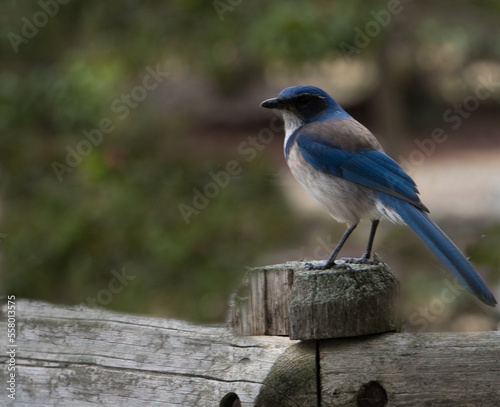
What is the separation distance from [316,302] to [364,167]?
1166 millimetres

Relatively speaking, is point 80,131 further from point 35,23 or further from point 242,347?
point 242,347

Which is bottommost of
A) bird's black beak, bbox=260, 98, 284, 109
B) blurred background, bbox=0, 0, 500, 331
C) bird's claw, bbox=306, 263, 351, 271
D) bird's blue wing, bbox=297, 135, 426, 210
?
bird's claw, bbox=306, 263, 351, 271

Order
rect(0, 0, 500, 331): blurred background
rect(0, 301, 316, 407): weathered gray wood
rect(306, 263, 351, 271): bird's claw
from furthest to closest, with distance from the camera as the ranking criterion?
rect(0, 0, 500, 331): blurred background
rect(306, 263, 351, 271): bird's claw
rect(0, 301, 316, 407): weathered gray wood

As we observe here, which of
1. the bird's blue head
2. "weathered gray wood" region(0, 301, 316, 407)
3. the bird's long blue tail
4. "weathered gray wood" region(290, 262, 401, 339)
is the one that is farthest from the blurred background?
"weathered gray wood" region(290, 262, 401, 339)

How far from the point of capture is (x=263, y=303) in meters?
2.42

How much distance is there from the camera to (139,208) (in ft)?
19.9

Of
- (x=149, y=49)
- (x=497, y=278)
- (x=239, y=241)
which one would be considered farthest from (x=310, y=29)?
(x=497, y=278)

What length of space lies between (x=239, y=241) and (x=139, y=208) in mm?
866

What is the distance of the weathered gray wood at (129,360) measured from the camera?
2.29 metres

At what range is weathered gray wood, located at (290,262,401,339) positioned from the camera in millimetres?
2211

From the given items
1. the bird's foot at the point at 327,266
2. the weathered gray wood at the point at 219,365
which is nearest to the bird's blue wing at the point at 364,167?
the bird's foot at the point at 327,266

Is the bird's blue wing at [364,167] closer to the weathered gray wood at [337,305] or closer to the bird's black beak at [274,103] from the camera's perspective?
the bird's black beak at [274,103]

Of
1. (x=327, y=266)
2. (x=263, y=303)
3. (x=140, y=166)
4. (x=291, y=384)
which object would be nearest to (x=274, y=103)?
(x=327, y=266)

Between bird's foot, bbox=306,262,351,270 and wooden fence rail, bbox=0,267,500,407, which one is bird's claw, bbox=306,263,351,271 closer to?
bird's foot, bbox=306,262,351,270
